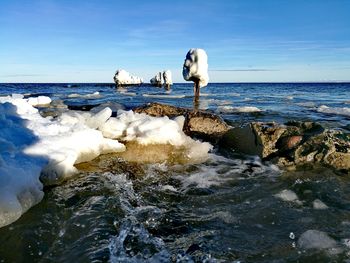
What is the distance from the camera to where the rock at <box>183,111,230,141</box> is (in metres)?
8.29

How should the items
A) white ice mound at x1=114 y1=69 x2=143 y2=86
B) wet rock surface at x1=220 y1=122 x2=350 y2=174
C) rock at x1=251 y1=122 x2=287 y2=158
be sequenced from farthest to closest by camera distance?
white ice mound at x1=114 y1=69 x2=143 y2=86 → rock at x1=251 y1=122 x2=287 y2=158 → wet rock surface at x1=220 y1=122 x2=350 y2=174

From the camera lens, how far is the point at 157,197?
485 cm

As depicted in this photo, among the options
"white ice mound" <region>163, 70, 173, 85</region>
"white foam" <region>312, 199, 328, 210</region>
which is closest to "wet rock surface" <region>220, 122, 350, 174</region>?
"white foam" <region>312, 199, 328, 210</region>

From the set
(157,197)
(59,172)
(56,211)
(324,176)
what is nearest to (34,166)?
(59,172)

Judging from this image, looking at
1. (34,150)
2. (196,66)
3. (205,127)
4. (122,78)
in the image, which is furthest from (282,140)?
(122,78)

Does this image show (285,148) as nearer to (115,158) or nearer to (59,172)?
(115,158)

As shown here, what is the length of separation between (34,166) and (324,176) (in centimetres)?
444

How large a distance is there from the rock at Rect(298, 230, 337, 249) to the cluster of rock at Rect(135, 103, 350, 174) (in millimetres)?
2840

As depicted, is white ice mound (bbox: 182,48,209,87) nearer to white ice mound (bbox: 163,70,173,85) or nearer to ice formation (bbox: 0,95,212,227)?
ice formation (bbox: 0,95,212,227)

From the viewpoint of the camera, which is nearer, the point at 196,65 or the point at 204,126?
the point at 204,126

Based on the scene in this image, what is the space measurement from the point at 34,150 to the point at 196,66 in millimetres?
12060

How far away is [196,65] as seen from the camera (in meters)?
16.6

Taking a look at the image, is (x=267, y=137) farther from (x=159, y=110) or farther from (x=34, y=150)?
(x=34, y=150)

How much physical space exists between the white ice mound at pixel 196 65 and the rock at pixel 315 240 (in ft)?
44.0
